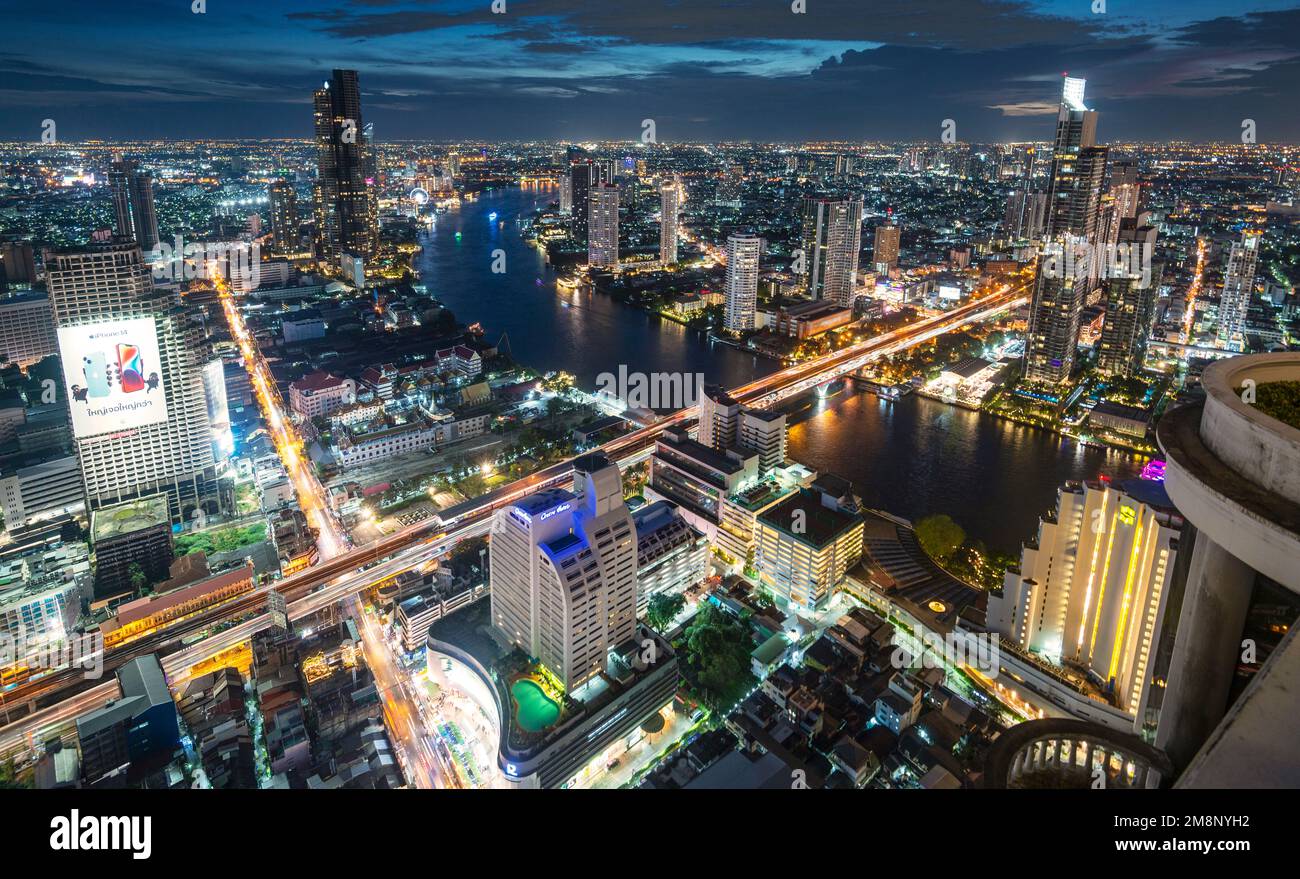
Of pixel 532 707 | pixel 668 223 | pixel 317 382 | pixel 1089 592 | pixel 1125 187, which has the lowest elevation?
pixel 532 707

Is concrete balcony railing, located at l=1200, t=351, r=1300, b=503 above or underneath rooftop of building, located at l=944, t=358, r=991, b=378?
above

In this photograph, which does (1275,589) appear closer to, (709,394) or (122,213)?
(709,394)

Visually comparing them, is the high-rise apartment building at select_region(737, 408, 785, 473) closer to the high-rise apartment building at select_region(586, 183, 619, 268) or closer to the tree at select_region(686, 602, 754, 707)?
the tree at select_region(686, 602, 754, 707)

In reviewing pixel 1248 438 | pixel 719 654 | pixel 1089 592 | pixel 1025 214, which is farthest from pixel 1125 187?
pixel 1248 438

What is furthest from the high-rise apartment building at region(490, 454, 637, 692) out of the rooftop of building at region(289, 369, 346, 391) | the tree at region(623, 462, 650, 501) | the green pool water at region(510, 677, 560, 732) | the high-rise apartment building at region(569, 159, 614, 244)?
the high-rise apartment building at region(569, 159, 614, 244)

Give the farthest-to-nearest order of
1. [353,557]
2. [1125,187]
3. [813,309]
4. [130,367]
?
[1125,187], [813,309], [130,367], [353,557]

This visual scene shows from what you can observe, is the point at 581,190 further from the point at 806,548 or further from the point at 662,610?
the point at 662,610
